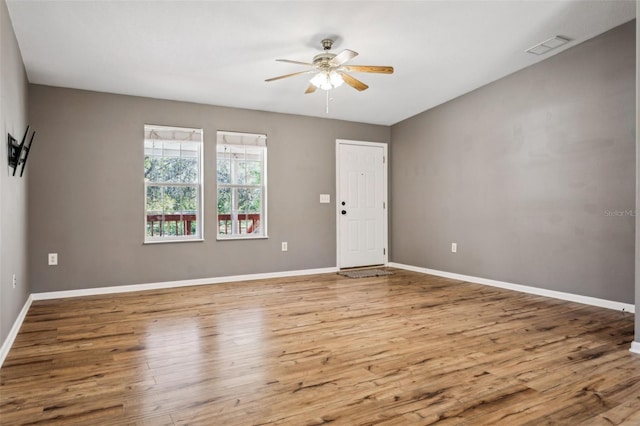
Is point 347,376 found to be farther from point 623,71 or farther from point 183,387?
point 623,71

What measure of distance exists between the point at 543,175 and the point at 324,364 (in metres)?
3.35

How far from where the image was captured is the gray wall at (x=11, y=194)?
2625 millimetres

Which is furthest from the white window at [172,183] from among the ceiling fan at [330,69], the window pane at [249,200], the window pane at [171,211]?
the ceiling fan at [330,69]

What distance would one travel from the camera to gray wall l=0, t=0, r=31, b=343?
262cm

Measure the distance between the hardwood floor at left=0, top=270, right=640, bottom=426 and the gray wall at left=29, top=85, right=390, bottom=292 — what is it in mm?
811

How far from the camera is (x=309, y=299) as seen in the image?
13.6 feet

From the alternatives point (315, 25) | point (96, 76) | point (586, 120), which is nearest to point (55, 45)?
point (96, 76)

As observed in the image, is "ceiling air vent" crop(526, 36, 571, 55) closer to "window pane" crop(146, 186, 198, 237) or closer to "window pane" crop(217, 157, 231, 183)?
"window pane" crop(217, 157, 231, 183)

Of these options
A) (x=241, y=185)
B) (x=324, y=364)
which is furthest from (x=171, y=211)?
(x=324, y=364)

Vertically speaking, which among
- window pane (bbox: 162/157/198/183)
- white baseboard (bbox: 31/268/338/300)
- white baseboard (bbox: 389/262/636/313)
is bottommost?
white baseboard (bbox: 31/268/338/300)

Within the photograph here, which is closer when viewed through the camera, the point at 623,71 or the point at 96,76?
the point at 623,71

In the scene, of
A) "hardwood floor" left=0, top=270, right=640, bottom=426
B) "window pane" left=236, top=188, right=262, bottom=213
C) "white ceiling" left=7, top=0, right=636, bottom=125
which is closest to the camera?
"hardwood floor" left=0, top=270, right=640, bottom=426

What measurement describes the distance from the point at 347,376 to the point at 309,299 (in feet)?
6.58

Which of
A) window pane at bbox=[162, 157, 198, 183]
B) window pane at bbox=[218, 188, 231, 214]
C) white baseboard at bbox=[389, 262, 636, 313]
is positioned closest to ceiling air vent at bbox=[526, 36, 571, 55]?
white baseboard at bbox=[389, 262, 636, 313]
